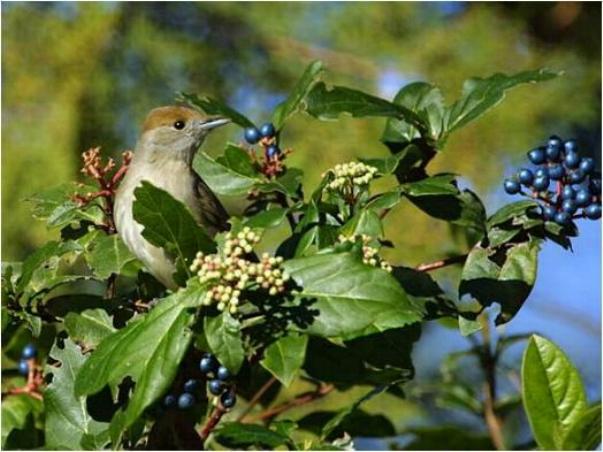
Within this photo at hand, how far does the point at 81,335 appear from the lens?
2.12 meters

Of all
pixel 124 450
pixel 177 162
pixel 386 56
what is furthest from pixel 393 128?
pixel 386 56

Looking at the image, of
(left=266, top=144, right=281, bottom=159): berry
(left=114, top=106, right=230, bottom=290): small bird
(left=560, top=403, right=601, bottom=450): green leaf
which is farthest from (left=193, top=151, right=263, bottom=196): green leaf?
(left=560, top=403, right=601, bottom=450): green leaf

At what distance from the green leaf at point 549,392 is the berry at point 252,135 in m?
0.67

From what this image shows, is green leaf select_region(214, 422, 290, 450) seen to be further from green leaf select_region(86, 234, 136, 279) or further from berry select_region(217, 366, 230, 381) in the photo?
green leaf select_region(86, 234, 136, 279)

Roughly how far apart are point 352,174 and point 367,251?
22 centimetres

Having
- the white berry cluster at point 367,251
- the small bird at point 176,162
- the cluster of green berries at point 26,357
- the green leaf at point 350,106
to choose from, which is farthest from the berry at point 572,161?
the cluster of green berries at point 26,357

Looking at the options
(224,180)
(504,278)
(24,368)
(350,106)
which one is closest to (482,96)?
(350,106)

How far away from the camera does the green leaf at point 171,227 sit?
6.28 feet

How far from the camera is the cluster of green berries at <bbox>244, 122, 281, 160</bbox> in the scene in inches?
92.6

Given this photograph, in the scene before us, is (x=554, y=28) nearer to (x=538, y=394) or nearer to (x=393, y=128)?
(x=393, y=128)

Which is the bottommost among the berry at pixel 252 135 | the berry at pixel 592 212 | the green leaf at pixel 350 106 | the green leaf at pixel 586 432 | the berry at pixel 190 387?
the berry at pixel 190 387

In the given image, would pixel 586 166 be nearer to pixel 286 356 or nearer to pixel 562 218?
pixel 562 218

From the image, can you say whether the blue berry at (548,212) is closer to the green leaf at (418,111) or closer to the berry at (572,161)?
the berry at (572,161)

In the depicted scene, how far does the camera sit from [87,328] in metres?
2.12
